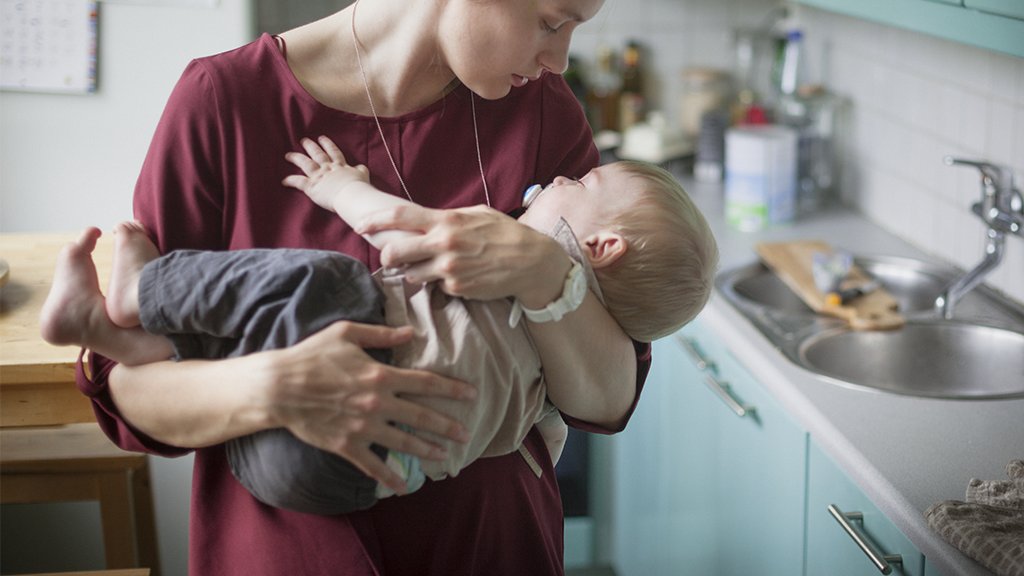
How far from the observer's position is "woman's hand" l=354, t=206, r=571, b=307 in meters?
1.16

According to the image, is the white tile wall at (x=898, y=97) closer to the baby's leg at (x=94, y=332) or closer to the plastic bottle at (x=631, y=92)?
the plastic bottle at (x=631, y=92)

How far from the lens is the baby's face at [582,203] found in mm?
1365

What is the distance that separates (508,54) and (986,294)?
148cm

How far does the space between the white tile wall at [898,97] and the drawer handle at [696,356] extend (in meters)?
0.60

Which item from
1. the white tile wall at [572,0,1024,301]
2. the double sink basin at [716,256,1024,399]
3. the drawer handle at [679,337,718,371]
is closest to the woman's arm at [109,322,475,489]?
the white tile wall at [572,0,1024,301]

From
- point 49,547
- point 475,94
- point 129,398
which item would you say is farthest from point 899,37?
A: point 49,547

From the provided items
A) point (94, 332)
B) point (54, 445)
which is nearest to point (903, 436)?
point (94, 332)

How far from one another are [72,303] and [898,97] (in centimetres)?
212

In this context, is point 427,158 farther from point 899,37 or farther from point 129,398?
point 899,37

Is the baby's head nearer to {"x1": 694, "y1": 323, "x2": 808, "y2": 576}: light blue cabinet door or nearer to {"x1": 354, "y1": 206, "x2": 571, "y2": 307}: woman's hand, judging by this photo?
{"x1": 354, "y1": 206, "x2": 571, "y2": 307}: woman's hand

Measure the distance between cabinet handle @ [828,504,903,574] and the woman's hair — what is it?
53 centimetres

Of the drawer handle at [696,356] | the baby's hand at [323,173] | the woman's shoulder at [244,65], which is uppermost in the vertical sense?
the woman's shoulder at [244,65]

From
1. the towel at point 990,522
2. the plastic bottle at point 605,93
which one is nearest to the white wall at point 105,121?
the plastic bottle at point 605,93

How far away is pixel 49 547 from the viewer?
2932mm
